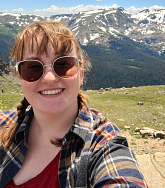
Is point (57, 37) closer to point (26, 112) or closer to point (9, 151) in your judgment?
point (26, 112)

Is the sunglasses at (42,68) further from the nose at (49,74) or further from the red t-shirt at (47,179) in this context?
the red t-shirt at (47,179)

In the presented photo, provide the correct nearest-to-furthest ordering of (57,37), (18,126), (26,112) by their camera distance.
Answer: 1. (57,37)
2. (18,126)
3. (26,112)

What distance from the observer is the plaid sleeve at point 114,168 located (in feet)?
6.29

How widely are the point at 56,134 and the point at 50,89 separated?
2.67ft

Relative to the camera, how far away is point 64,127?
9.61 feet

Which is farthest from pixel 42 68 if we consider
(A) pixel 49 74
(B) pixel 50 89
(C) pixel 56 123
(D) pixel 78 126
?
(D) pixel 78 126

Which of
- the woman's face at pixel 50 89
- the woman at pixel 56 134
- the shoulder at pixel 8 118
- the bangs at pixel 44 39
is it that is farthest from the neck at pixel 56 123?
the bangs at pixel 44 39

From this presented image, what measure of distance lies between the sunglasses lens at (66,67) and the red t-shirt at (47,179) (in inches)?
49.8

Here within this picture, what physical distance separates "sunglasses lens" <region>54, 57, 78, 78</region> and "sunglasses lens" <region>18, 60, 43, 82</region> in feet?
0.86

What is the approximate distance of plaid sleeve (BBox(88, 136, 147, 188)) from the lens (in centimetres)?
192

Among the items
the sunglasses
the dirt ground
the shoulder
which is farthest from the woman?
the dirt ground

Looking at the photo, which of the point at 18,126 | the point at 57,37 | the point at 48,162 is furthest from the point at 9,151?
the point at 57,37

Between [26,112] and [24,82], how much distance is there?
0.91 meters

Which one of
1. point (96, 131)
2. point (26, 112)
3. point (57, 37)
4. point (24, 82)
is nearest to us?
point (96, 131)
